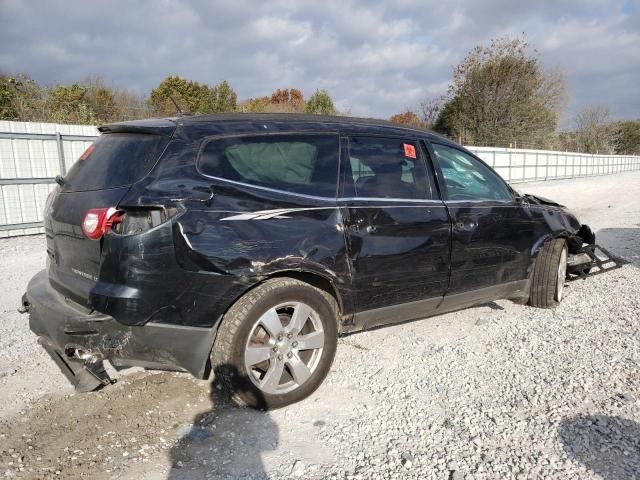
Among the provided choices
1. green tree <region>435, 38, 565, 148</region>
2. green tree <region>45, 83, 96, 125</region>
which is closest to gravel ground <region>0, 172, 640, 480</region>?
green tree <region>45, 83, 96, 125</region>

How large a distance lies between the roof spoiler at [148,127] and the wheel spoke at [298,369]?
5.27ft

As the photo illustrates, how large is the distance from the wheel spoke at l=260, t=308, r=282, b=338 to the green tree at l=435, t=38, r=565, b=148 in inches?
1098

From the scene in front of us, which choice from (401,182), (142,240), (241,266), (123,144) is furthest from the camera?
(401,182)

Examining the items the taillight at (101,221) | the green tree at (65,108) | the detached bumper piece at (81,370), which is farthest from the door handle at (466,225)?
the green tree at (65,108)

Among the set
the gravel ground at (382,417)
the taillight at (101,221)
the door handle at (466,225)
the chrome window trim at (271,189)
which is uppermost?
the chrome window trim at (271,189)

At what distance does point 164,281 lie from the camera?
268 centimetres

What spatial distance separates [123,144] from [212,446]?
1.92 metres

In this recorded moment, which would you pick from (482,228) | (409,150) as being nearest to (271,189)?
(409,150)

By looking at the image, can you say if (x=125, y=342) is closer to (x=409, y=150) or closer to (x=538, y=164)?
(x=409, y=150)

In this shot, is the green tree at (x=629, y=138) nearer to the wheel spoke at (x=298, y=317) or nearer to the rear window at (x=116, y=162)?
the wheel spoke at (x=298, y=317)

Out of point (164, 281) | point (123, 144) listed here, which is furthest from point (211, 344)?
point (123, 144)

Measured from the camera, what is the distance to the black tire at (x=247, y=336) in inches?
112

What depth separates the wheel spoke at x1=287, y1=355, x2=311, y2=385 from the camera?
3.11 m

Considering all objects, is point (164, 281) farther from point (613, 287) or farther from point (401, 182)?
point (613, 287)
